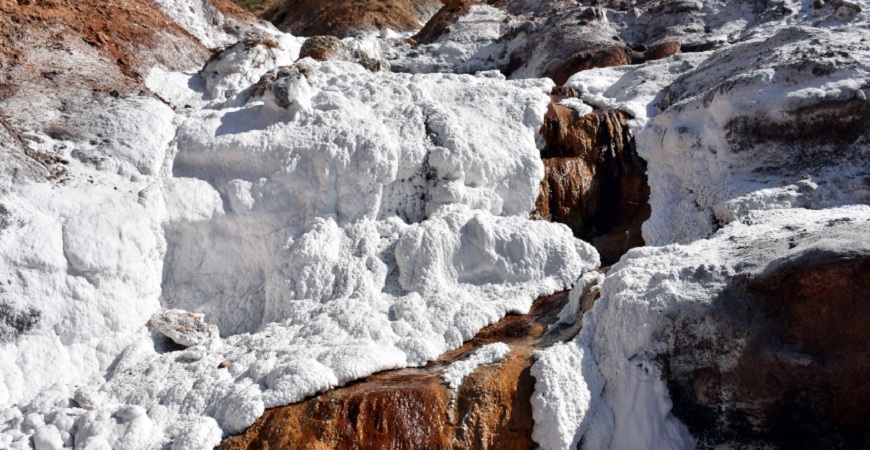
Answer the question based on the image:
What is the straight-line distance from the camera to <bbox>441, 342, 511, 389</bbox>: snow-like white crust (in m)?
4.22

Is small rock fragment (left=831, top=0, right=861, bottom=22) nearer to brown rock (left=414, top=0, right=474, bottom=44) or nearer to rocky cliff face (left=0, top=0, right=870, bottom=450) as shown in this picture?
rocky cliff face (left=0, top=0, right=870, bottom=450)

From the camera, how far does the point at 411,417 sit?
13.2 feet

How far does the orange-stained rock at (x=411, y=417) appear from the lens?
395 cm

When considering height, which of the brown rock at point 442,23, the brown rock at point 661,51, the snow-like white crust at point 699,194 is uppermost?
the brown rock at point 442,23

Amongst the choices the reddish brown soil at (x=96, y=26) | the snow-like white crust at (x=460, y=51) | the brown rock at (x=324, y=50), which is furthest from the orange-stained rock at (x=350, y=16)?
the reddish brown soil at (x=96, y=26)

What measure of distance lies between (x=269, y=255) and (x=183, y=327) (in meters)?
0.85

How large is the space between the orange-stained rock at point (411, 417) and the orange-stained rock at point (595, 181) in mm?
2263

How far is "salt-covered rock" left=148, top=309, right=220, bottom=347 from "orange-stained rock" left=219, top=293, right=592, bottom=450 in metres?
1.08

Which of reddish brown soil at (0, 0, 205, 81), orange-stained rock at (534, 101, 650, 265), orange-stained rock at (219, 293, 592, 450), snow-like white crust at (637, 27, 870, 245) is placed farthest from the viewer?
reddish brown soil at (0, 0, 205, 81)

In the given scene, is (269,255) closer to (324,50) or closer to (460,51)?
(324,50)

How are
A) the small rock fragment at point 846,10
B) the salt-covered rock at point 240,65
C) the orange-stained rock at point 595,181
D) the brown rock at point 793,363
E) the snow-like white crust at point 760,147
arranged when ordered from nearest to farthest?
the brown rock at point 793,363 → the snow-like white crust at point 760,147 → the orange-stained rock at point 595,181 → the salt-covered rock at point 240,65 → the small rock fragment at point 846,10

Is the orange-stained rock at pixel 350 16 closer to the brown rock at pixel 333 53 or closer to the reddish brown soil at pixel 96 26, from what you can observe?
the brown rock at pixel 333 53

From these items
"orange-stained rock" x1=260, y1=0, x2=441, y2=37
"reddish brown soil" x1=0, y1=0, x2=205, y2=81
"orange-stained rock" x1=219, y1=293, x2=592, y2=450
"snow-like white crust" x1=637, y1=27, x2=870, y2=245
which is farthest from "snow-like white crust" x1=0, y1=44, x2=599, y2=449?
"orange-stained rock" x1=260, y1=0, x2=441, y2=37

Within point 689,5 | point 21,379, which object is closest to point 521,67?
point 689,5
